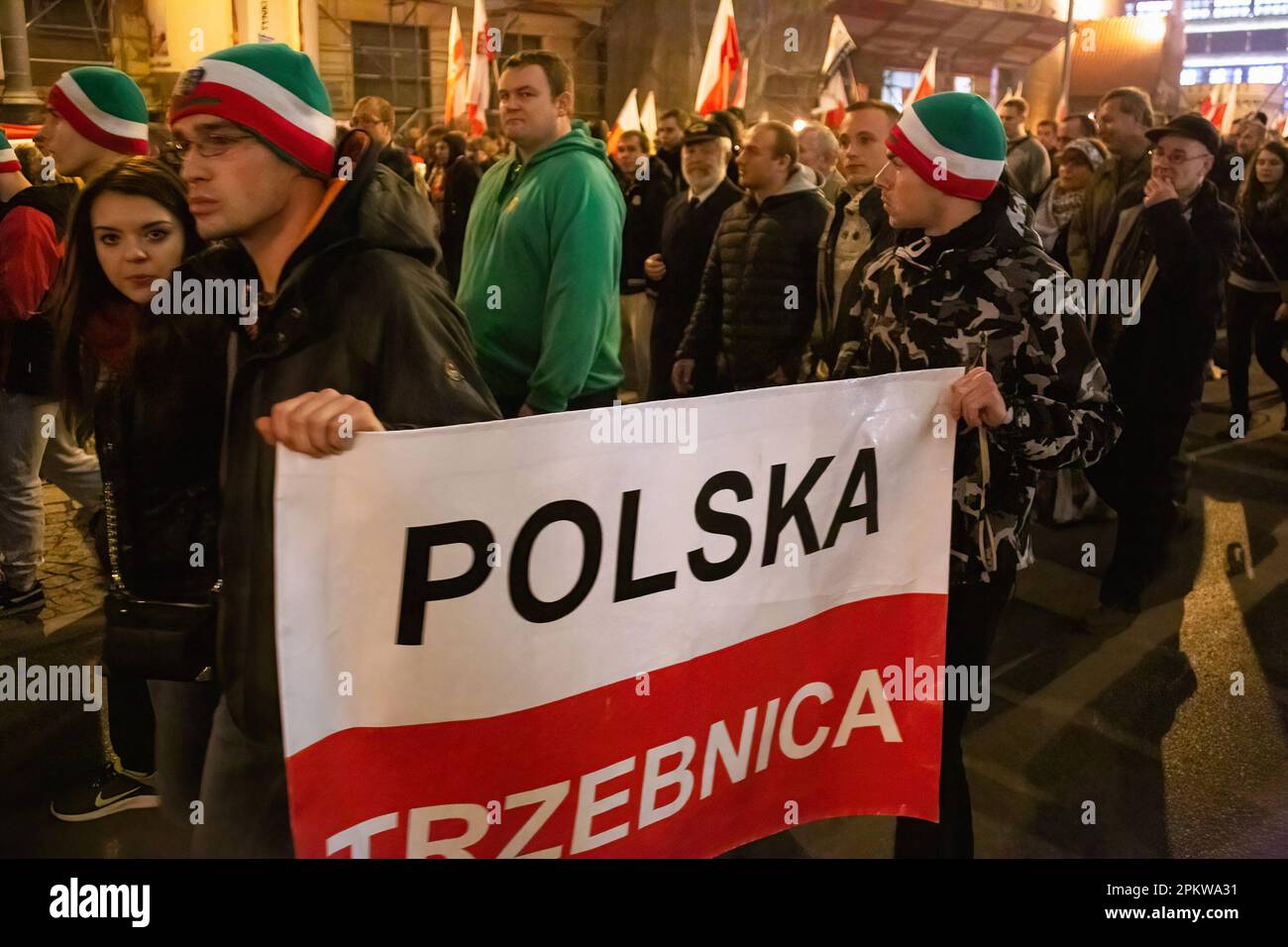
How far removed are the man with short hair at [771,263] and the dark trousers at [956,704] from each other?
2.51 meters

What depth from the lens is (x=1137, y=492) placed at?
5.27 meters

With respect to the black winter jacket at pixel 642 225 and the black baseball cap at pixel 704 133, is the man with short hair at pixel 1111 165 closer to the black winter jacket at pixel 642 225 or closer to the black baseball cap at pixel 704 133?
the black baseball cap at pixel 704 133

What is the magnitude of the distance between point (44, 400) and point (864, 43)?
3039 cm

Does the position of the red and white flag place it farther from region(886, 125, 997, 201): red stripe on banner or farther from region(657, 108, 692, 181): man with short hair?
region(886, 125, 997, 201): red stripe on banner

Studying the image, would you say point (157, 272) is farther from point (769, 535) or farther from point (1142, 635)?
point (1142, 635)

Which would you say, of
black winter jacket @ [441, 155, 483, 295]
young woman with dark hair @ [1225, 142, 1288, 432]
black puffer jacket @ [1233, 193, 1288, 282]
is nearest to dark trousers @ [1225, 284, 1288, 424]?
young woman with dark hair @ [1225, 142, 1288, 432]

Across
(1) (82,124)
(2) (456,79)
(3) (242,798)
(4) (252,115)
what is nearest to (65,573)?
(1) (82,124)

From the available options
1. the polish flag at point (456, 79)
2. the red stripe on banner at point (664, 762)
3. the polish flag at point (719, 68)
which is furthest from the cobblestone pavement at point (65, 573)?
the polish flag at point (456, 79)

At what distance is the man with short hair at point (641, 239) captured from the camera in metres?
8.48

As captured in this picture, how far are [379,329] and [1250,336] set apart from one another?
26.1 feet

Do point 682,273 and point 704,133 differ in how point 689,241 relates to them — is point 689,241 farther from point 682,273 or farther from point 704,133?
point 704,133

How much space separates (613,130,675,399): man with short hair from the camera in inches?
334

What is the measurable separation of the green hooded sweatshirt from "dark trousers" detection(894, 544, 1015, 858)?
4.65 ft
